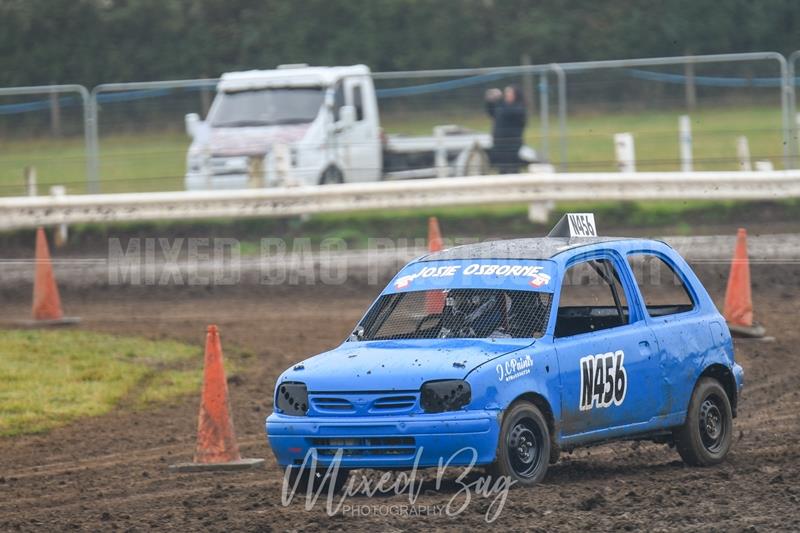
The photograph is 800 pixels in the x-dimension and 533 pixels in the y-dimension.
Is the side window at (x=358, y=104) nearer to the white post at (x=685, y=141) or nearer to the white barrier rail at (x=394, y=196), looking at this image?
the white barrier rail at (x=394, y=196)

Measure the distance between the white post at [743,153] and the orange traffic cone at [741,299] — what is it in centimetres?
577

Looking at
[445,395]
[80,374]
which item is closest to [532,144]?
[80,374]

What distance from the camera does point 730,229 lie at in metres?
17.9

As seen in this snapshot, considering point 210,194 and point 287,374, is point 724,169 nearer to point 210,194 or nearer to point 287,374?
point 210,194

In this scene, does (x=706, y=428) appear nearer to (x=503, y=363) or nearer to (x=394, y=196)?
(x=503, y=363)

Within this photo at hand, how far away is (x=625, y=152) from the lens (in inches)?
761

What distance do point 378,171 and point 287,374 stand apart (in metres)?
12.5

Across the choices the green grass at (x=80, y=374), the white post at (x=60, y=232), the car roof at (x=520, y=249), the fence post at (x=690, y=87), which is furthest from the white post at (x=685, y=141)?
the car roof at (x=520, y=249)

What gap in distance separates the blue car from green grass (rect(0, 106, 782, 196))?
10367 millimetres

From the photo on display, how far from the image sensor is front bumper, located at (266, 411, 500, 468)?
718cm

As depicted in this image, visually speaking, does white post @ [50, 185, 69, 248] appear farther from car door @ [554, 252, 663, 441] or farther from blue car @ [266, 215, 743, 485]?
car door @ [554, 252, 663, 441]

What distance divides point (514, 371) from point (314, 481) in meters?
1.31

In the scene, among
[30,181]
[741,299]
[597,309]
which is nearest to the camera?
[597,309]

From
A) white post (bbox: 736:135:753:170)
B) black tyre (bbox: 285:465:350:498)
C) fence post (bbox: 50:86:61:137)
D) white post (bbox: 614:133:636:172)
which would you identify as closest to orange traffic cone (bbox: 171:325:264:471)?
black tyre (bbox: 285:465:350:498)
